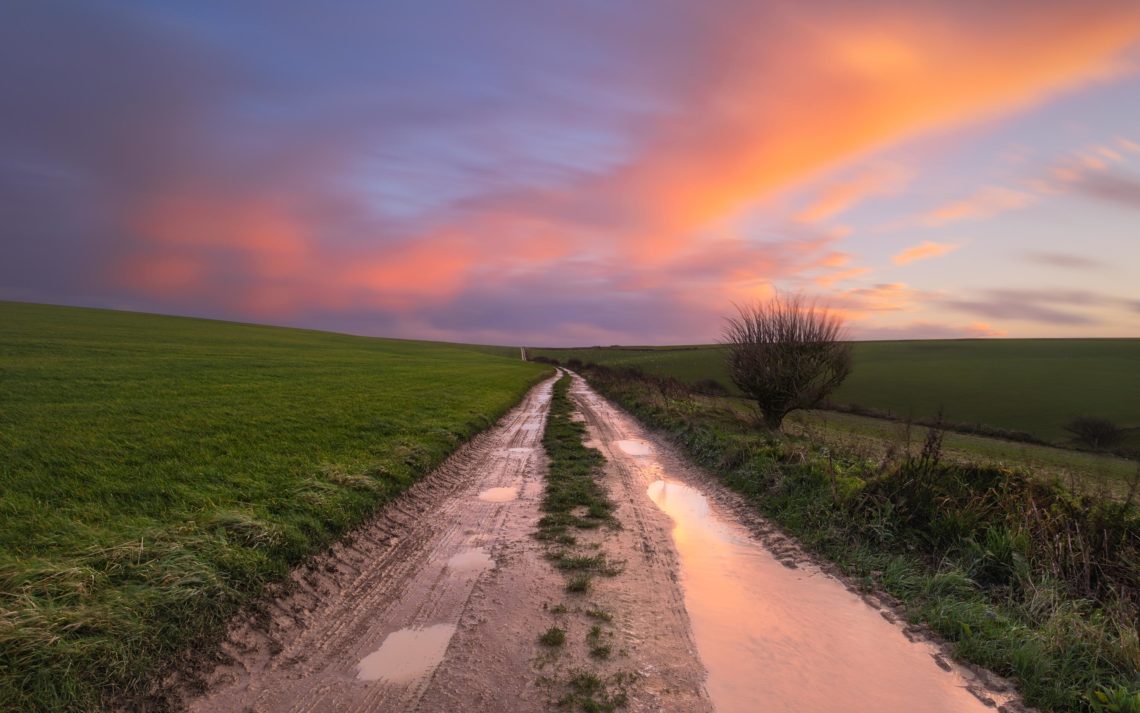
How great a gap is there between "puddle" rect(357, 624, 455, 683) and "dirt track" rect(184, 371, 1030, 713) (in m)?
0.02

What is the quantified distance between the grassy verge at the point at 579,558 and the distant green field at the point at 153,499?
3049 millimetres

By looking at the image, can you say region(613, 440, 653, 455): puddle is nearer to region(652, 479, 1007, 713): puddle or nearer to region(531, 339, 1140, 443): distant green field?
region(652, 479, 1007, 713): puddle

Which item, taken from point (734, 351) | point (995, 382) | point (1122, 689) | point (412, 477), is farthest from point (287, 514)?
point (995, 382)

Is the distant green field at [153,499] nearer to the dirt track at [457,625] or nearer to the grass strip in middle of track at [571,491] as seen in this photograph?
the dirt track at [457,625]

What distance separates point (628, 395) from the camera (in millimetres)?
30359

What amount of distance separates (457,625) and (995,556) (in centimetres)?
703

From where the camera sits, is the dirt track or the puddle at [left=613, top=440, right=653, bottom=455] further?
the puddle at [left=613, top=440, right=653, bottom=455]

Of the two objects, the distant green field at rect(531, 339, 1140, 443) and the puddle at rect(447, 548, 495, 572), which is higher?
the distant green field at rect(531, 339, 1140, 443)

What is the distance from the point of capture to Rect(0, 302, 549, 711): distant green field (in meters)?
4.36

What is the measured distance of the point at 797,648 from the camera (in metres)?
5.31

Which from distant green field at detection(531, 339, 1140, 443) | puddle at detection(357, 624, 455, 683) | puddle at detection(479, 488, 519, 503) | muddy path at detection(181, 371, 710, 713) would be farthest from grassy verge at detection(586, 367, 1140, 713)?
distant green field at detection(531, 339, 1140, 443)

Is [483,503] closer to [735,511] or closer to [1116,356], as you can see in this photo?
[735,511]

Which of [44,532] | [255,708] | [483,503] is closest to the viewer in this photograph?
[255,708]

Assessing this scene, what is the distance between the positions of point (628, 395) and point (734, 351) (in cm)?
898
